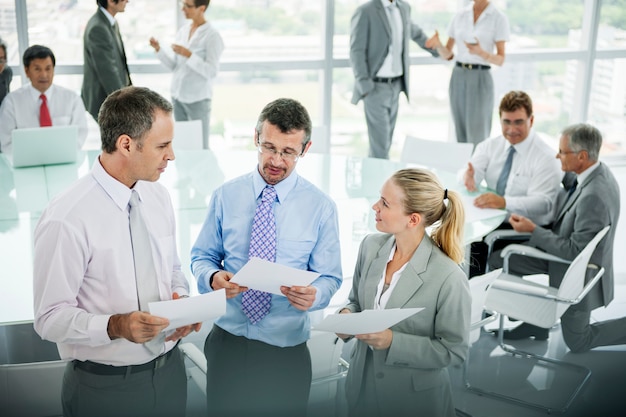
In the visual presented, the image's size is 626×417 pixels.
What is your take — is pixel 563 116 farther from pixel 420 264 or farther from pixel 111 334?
pixel 111 334

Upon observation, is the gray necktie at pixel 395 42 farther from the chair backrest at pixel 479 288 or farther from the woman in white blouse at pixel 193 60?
the chair backrest at pixel 479 288

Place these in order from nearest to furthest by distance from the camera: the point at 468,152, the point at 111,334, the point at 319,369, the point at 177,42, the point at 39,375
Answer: the point at 111,334 → the point at 319,369 → the point at 39,375 → the point at 468,152 → the point at 177,42

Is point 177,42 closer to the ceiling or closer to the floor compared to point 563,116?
closer to the ceiling

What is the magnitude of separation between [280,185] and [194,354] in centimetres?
61

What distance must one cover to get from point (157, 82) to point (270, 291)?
195 inches

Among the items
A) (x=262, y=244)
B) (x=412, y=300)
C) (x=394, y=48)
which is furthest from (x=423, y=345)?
(x=394, y=48)

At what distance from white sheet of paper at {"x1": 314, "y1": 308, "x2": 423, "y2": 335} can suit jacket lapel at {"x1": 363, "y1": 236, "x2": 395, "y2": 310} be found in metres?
0.21

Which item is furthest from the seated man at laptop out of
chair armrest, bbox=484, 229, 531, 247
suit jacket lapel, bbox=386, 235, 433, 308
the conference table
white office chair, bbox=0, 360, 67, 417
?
suit jacket lapel, bbox=386, 235, 433, 308

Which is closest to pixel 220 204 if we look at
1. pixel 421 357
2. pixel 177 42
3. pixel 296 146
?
pixel 296 146

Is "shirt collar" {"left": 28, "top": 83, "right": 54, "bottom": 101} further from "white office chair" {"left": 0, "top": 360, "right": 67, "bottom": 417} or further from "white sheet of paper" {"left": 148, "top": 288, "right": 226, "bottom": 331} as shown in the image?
"white sheet of paper" {"left": 148, "top": 288, "right": 226, "bottom": 331}

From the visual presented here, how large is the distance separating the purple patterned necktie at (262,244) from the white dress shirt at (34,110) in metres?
2.84

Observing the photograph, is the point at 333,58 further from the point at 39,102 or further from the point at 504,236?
the point at 504,236

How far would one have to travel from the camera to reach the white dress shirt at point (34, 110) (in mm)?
4988

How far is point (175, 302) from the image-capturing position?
2.04m
